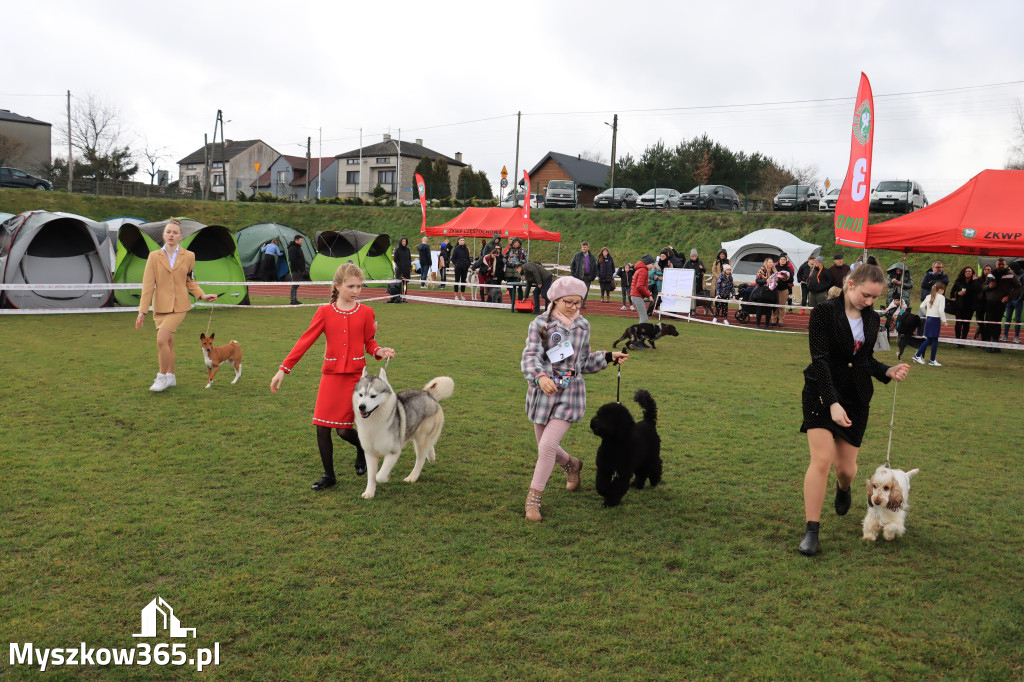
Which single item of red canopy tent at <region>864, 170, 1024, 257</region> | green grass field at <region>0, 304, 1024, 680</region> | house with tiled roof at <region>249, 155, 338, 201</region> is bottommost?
green grass field at <region>0, 304, 1024, 680</region>

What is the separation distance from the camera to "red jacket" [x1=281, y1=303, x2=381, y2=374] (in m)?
5.12

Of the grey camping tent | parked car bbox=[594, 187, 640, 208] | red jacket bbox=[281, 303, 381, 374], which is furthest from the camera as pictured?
parked car bbox=[594, 187, 640, 208]

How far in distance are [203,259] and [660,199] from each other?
2767cm

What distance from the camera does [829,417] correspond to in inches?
169

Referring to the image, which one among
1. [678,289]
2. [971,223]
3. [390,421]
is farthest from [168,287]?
[678,289]

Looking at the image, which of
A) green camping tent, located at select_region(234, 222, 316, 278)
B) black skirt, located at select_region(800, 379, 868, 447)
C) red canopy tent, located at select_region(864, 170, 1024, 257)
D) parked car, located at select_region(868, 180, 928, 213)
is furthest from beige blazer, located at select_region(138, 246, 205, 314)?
parked car, located at select_region(868, 180, 928, 213)

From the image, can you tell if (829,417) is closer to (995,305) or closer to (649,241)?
(995,305)

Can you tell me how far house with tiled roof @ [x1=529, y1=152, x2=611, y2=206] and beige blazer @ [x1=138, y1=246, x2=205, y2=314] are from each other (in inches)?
1887

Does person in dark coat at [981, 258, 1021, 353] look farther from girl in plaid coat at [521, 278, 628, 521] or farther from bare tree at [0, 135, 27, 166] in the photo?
bare tree at [0, 135, 27, 166]

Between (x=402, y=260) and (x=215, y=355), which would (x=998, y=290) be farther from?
(x=215, y=355)

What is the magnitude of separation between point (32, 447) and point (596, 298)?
2092cm

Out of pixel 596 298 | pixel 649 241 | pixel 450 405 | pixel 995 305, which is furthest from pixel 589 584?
pixel 649 241

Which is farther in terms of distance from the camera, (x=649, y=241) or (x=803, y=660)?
(x=649, y=241)

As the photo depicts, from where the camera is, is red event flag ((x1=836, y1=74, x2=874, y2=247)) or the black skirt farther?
red event flag ((x1=836, y1=74, x2=874, y2=247))
